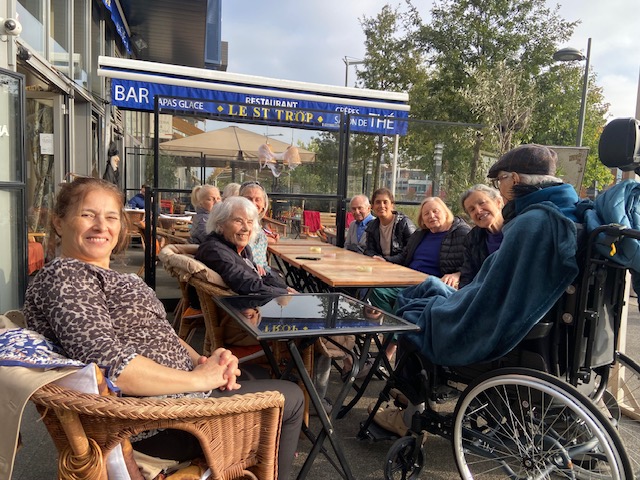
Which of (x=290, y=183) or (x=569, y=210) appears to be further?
(x=290, y=183)

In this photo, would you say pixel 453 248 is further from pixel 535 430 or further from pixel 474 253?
pixel 535 430

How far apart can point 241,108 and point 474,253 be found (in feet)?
10.8

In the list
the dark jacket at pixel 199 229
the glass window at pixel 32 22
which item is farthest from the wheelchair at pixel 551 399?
the glass window at pixel 32 22

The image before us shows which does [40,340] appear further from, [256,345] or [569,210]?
[569,210]

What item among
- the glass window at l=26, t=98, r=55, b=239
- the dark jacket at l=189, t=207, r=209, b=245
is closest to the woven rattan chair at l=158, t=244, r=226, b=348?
the dark jacket at l=189, t=207, r=209, b=245

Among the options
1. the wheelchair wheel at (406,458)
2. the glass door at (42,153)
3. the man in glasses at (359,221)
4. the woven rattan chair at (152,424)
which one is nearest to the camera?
the woven rattan chair at (152,424)

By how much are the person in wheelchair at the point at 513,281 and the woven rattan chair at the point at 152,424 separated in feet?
2.88

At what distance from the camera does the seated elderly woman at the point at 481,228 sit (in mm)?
3299

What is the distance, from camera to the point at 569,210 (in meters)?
1.89

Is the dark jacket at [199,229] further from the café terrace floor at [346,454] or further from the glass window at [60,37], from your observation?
→ the glass window at [60,37]

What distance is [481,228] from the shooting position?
3416mm

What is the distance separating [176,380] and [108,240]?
54cm

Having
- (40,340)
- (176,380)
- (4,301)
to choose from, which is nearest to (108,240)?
(40,340)

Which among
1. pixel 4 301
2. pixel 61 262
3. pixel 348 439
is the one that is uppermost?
pixel 61 262
